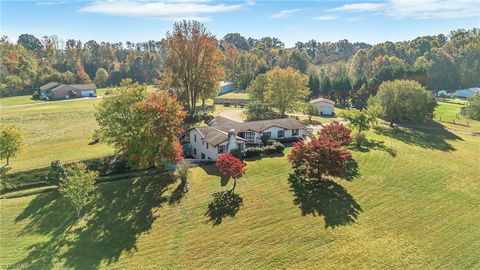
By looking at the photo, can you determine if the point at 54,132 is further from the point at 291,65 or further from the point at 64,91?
the point at 291,65

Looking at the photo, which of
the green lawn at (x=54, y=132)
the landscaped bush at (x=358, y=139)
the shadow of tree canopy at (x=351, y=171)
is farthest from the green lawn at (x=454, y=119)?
the green lawn at (x=54, y=132)

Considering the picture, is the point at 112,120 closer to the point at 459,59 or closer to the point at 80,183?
the point at 80,183

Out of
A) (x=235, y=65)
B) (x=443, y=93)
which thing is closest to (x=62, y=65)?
(x=235, y=65)

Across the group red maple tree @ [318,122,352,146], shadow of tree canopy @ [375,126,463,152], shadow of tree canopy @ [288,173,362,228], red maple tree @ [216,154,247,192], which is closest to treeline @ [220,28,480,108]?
shadow of tree canopy @ [375,126,463,152]

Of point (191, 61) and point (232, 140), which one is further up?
point (191, 61)

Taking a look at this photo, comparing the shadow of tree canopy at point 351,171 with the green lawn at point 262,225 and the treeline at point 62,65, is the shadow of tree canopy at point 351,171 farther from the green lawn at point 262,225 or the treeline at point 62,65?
the treeline at point 62,65

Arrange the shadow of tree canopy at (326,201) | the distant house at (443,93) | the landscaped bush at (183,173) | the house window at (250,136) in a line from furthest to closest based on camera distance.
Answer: the distant house at (443,93) → the house window at (250,136) → the landscaped bush at (183,173) → the shadow of tree canopy at (326,201)
